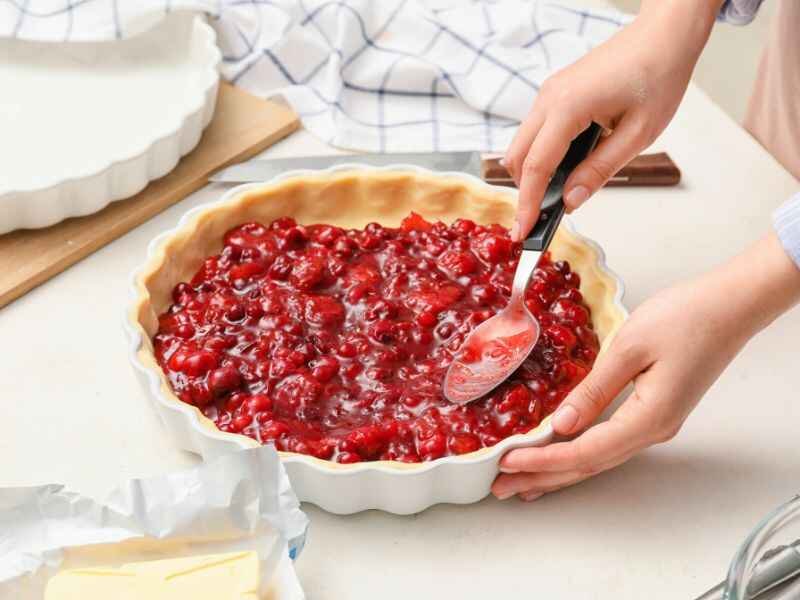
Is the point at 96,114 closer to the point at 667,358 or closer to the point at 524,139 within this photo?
the point at 524,139

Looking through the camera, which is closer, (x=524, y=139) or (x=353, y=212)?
(x=524, y=139)

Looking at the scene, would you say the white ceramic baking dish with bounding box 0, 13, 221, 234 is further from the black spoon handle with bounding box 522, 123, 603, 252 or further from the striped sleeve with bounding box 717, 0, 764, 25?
the striped sleeve with bounding box 717, 0, 764, 25

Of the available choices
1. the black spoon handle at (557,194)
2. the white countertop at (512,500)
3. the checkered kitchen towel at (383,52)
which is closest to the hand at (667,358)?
the white countertop at (512,500)

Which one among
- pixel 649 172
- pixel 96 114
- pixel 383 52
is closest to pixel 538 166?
pixel 649 172

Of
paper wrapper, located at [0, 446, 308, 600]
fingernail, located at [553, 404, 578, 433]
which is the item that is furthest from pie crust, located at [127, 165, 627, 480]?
paper wrapper, located at [0, 446, 308, 600]

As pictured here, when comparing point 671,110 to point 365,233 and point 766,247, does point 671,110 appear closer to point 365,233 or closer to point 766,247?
point 766,247

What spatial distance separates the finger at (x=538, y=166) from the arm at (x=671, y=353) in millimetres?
273

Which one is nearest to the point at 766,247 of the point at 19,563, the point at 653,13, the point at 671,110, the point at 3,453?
the point at 671,110

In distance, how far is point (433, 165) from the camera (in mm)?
2123

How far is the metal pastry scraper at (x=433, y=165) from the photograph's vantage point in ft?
6.95

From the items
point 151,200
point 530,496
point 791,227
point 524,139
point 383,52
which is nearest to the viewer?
point 791,227

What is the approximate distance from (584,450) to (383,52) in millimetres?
1359

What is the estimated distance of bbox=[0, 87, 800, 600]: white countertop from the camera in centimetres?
142

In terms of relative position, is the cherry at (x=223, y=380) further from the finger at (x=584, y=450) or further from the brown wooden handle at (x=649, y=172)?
the brown wooden handle at (x=649, y=172)
